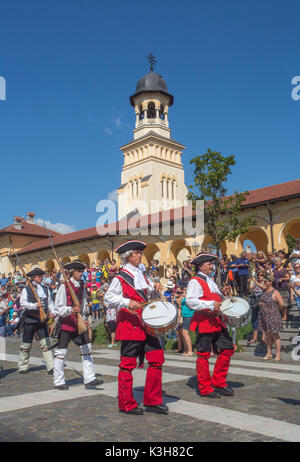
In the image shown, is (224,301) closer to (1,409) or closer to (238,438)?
(238,438)

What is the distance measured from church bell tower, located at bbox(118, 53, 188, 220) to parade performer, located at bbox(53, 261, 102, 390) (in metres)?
41.0

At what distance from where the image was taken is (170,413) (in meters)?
4.98

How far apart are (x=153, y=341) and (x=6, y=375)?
181 inches

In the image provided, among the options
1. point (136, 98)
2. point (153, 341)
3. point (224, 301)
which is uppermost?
point (136, 98)

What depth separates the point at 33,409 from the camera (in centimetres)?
522

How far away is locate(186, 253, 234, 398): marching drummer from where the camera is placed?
5805mm

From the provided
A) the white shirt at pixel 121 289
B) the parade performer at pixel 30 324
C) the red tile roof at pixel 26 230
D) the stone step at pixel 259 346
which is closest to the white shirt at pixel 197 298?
the white shirt at pixel 121 289

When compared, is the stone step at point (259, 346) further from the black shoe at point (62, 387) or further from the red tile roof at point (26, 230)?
the red tile roof at point (26, 230)

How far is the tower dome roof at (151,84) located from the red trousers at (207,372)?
48199mm

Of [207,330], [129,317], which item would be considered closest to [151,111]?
[207,330]

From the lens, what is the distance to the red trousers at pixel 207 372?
579 centimetres

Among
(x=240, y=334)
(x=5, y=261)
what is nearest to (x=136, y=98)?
(x=5, y=261)

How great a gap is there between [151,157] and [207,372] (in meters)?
44.9
